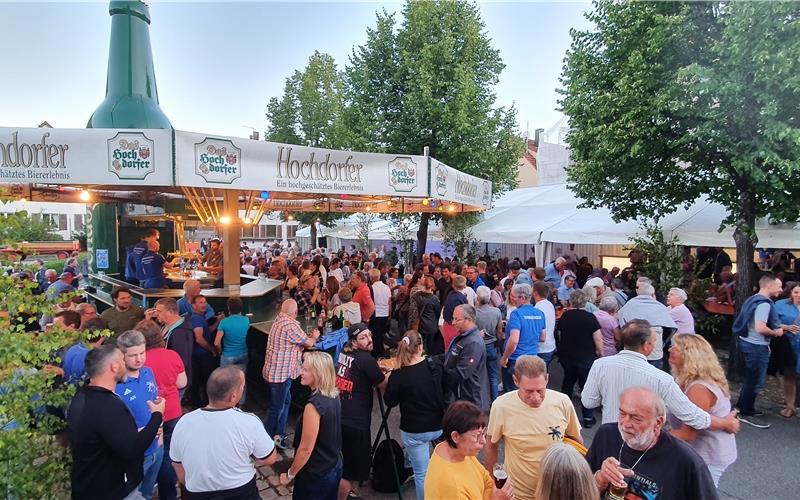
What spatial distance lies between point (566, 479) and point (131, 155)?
4.24 m

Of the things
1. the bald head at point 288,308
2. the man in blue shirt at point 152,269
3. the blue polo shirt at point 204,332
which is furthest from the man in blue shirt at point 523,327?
the man in blue shirt at point 152,269

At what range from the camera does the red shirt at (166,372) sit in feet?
12.0

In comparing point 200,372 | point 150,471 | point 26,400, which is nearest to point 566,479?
point 26,400

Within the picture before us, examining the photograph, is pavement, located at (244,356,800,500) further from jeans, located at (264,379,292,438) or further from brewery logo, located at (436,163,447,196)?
brewery logo, located at (436,163,447,196)

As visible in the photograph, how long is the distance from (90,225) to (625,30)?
14546mm

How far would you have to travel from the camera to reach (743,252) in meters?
7.56

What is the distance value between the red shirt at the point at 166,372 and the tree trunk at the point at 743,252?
323 inches

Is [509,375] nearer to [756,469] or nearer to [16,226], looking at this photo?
[756,469]

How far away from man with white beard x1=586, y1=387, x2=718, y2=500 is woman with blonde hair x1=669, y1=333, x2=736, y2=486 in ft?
3.10

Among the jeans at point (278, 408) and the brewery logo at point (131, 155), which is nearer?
the brewery logo at point (131, 155)

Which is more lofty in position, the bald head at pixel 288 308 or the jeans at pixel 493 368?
the bald head at pixel 288 308

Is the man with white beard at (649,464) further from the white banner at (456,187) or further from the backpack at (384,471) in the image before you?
the white banner at (456,187)

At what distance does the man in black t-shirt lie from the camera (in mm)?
3574

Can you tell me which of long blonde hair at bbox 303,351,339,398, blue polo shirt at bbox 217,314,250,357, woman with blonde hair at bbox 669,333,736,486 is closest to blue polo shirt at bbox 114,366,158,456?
long blonde hair at bbox 303,351,339,398
